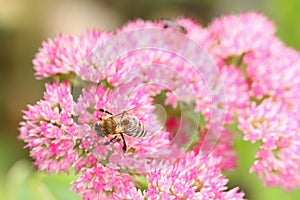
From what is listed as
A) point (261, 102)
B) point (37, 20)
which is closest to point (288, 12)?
point (261, 102)

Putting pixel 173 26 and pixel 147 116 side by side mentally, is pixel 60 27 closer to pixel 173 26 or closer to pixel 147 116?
pixel 173 26

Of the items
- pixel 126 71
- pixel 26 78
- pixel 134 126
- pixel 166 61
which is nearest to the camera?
pixel 134 126

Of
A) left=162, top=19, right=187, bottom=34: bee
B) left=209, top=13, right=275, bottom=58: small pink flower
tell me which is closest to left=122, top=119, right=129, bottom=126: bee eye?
left=162, top=19, right=187, bottom=34: bee

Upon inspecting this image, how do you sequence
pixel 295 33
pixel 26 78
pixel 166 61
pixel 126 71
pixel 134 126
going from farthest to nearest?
pixel 26 78 < pixel 295 33 < pixel 166 61 < pixel 126 71 < pixel 134 126

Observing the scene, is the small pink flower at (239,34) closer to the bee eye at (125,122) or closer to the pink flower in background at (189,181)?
the pink flower in background at (189,181)

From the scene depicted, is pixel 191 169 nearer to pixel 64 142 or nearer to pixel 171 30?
pixel 64 142

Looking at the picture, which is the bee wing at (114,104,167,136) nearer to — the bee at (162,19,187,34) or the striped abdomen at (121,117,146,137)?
the striped abdomen at (121,117,146,137)

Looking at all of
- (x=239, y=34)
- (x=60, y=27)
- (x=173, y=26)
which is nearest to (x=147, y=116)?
(x=173, y=26)
